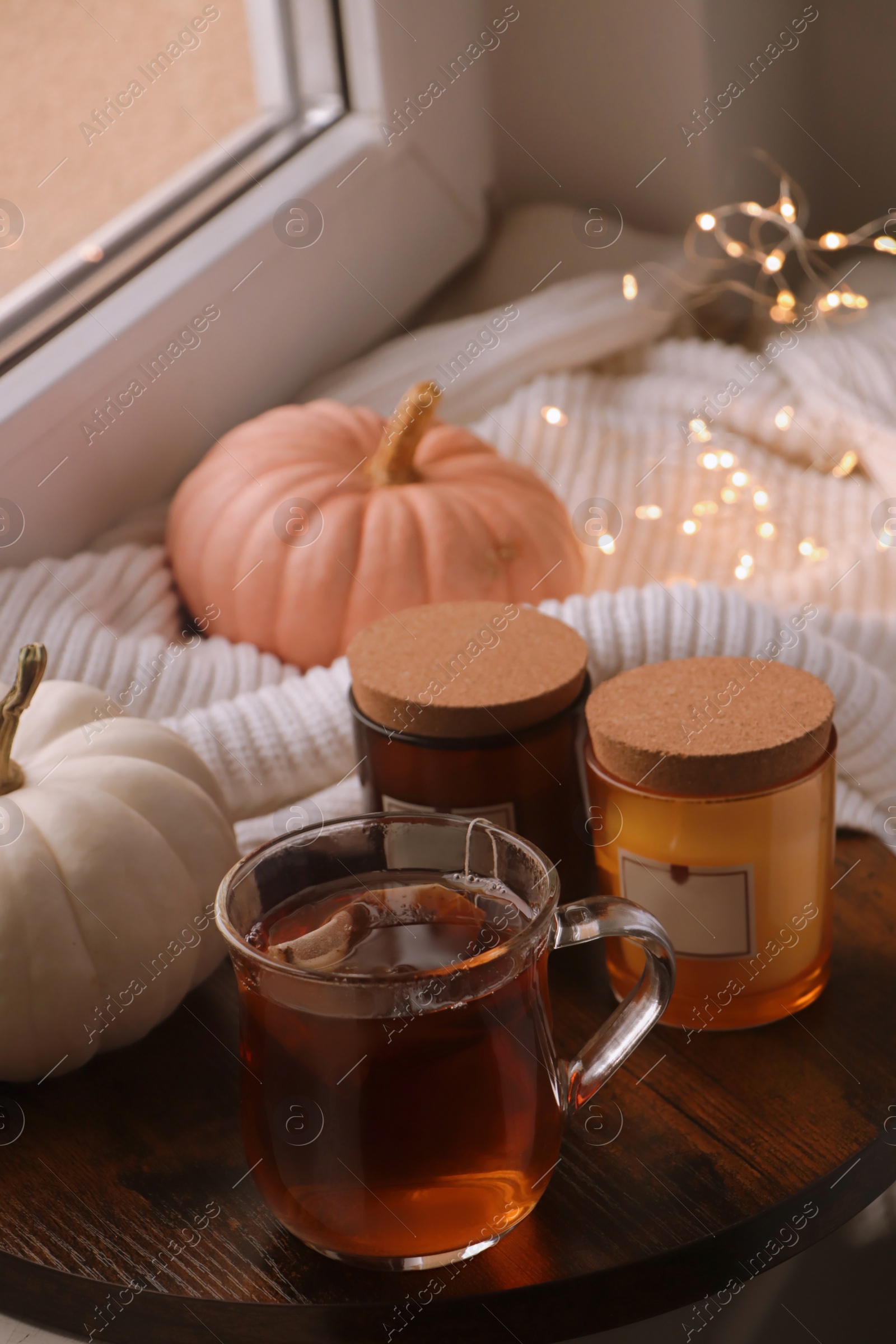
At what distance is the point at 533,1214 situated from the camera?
20.0 inches

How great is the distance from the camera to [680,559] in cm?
119

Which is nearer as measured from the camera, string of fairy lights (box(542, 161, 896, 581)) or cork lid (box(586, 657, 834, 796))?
cork lid (box(586, 657, 834, 796))

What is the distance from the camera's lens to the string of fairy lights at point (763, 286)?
1.22m

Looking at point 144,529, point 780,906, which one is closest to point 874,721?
point 780,906

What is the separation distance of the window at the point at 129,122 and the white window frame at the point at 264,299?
0.03 m

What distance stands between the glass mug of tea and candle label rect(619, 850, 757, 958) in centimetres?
6

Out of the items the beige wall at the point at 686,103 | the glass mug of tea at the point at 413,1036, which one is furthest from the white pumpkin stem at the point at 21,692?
the beige wall at the point at 686,103

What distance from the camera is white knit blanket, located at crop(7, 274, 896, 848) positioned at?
0.80 metres

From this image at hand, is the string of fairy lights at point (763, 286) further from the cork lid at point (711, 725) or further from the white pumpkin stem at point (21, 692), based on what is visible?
the white pumpkin stem at point (21, 692)

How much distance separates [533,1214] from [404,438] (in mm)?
A: 661

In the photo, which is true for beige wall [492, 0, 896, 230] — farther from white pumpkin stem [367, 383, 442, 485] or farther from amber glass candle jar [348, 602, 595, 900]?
amber glass candle jar [348, 602, 595, 900]

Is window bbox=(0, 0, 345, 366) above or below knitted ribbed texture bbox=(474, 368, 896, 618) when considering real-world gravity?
above

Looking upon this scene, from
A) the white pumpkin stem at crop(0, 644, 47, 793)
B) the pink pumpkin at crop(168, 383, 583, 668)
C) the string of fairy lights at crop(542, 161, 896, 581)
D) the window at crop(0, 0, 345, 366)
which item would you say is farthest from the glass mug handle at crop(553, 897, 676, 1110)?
the window at crop(0, 0, 345, 366)

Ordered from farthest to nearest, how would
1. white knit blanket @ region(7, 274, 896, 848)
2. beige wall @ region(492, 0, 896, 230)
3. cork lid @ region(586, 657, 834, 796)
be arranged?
beige wall @ region(492, 0, 896, 230)
white knit blanket @ region(7, 274, 896, 848)
cork lid @ region(586, 657, 834, 796)
